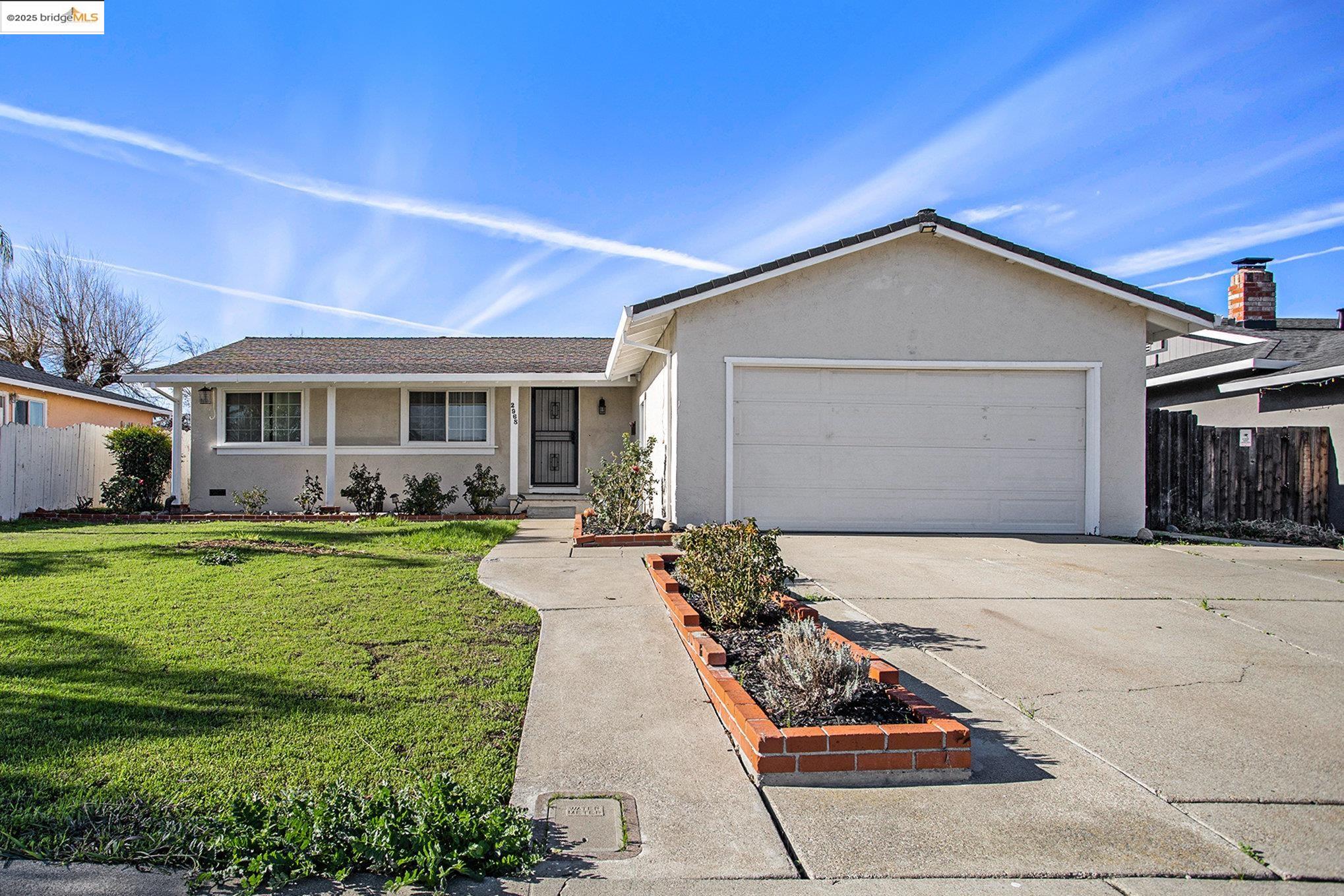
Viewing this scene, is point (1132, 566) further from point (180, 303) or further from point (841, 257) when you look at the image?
point (180, 303)

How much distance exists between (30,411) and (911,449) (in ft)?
60.4

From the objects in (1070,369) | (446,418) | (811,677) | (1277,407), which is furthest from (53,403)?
(1277,407)

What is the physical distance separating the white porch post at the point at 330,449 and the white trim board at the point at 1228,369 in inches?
619

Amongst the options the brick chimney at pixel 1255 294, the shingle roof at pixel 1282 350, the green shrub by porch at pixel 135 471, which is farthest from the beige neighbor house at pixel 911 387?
the green shrub by porch at pixel 135 471

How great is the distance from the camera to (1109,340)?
11031 mm

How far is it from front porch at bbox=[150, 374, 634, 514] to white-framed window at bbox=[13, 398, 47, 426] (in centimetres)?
480

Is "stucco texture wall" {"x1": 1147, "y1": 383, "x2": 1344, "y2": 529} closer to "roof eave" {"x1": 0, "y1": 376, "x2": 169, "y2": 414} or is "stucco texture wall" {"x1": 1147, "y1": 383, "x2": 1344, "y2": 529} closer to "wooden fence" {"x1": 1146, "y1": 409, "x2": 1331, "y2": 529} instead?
"wooden fence" {"x1": 1146, "y1": 409, "x2": 1331, "y2": 529}

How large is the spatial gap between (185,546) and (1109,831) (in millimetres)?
9561

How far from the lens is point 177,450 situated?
14578 mm

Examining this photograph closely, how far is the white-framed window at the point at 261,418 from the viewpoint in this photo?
15086 mm

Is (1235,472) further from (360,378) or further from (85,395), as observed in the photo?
(85,395)

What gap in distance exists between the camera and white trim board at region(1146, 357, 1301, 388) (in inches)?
501

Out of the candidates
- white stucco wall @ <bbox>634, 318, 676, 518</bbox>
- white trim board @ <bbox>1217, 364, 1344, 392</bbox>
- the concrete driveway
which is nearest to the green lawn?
the concrete driveway

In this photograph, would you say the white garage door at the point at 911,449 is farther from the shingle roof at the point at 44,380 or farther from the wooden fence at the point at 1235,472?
the shingle roof at the point at 44,380
